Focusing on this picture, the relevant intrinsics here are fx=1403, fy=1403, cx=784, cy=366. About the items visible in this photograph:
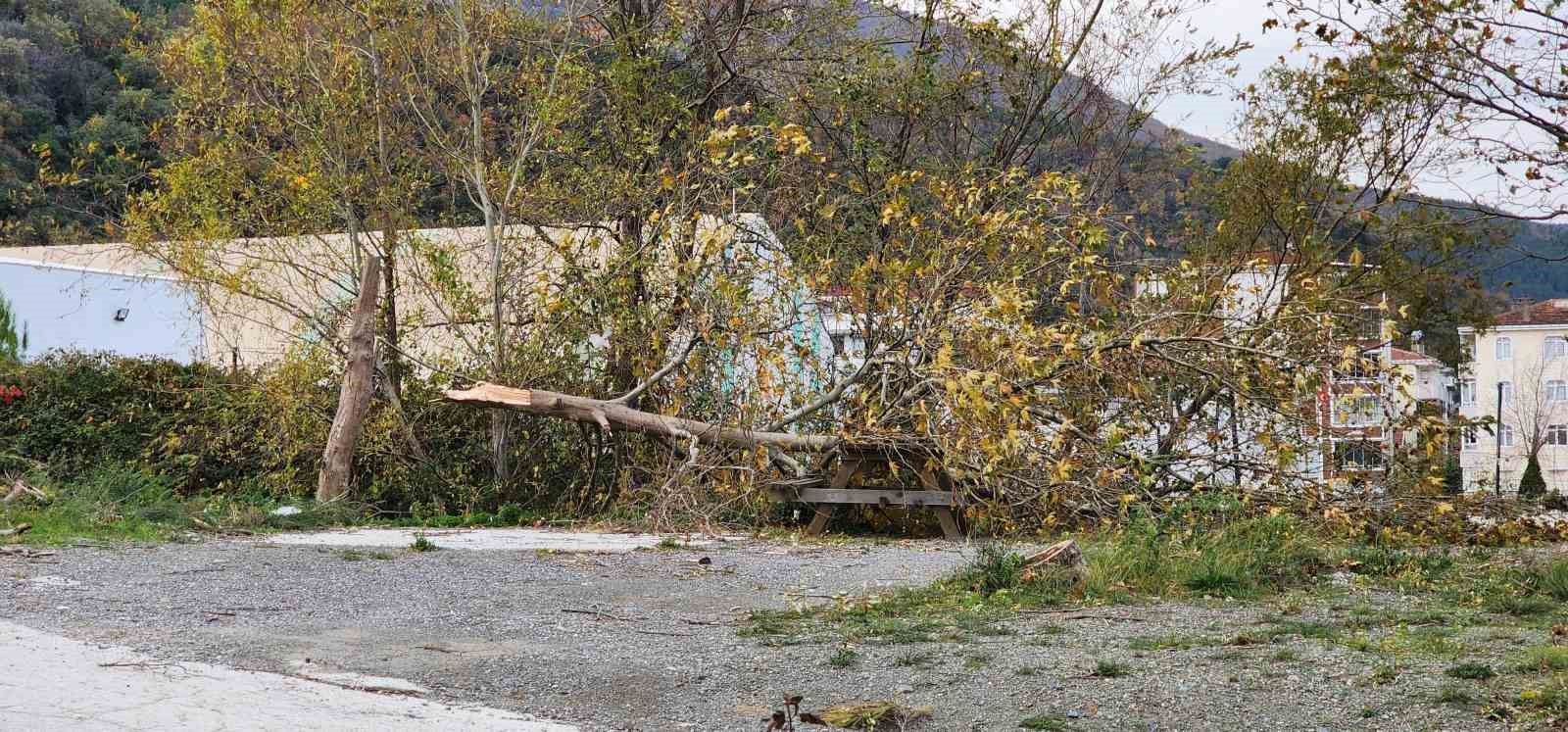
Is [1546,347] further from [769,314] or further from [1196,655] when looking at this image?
[1196,655]

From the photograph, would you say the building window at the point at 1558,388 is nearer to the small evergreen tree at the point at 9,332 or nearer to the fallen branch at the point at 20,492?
the small evergreen tree at the point at 9,332

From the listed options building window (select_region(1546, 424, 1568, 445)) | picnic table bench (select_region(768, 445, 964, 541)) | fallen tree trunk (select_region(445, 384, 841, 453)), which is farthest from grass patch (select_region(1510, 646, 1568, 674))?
building window (select_region(1546, 424, 1568, 445))

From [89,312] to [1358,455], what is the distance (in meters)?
21.3

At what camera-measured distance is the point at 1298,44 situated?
8969mm

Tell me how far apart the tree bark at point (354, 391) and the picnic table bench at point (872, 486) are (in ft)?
13.2

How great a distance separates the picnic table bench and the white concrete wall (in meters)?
15.1

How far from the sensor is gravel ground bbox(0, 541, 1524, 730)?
440 cm

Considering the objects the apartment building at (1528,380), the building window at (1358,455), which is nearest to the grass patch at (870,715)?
the building window at (1358,455)

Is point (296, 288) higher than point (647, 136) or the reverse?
the reverse

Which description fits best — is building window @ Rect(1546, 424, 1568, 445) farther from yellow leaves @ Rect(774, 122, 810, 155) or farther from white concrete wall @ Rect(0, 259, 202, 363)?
yellow leaves @ Rect(774, 122, 810, 155)

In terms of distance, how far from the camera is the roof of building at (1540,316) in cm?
5903

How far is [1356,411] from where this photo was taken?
10.0 m

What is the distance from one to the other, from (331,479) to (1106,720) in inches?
396

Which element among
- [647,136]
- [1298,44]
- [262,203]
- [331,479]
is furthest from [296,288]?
[1298,44]
